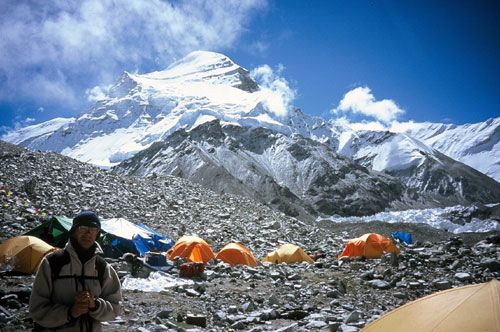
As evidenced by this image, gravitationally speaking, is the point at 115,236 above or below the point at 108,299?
above

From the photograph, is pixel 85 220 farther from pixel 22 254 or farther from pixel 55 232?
pixel 55 232

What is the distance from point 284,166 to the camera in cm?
14712

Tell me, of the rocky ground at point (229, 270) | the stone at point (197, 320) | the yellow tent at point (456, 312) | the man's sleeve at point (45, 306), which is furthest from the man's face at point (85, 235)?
the stone at point (197, 320)

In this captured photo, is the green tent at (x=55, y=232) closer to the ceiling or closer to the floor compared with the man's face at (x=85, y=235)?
closer to the ceiling

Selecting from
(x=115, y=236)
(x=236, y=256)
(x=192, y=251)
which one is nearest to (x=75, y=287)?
(x=192, y=251)

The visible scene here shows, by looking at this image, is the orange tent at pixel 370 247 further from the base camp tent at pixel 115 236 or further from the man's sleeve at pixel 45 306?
the man's sleeve at pixel 45 306

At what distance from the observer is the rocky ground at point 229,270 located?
8891 mm

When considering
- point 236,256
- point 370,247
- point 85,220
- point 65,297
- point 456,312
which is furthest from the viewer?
point 370,247

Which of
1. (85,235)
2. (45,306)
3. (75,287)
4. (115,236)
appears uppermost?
(115,236)

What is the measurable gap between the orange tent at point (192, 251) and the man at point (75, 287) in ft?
45.8

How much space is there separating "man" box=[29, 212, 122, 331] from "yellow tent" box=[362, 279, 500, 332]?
363 centimetres

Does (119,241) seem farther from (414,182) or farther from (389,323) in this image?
(414,182)

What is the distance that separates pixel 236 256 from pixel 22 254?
366 inches

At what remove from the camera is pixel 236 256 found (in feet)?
60.2
